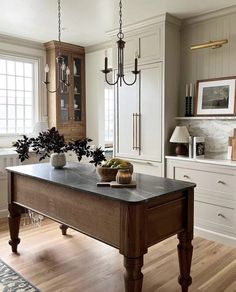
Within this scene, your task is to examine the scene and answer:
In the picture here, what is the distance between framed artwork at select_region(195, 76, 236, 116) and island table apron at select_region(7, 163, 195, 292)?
5.21ft

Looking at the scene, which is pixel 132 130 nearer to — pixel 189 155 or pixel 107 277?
pixel 189 155

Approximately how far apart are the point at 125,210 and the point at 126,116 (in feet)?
8.18

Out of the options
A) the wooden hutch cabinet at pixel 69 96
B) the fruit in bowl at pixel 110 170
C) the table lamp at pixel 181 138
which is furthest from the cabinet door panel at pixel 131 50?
the fruit in bowl at pixel 110 170

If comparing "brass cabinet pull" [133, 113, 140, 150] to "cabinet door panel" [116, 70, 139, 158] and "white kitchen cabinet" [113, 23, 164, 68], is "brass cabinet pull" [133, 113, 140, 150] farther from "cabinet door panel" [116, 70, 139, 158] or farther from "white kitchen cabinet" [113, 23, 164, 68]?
"white kitchen cabinet" [113, 23, 164, 68]

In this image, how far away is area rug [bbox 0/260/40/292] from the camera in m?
2.38

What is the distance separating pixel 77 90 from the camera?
5.39 meters

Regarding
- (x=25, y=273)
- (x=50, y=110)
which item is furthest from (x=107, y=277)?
(x=50, y=110)

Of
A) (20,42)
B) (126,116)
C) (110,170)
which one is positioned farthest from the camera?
(20,42)

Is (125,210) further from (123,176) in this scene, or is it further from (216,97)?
(216,97)

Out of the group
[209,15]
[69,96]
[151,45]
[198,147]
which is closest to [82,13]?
[151,45]

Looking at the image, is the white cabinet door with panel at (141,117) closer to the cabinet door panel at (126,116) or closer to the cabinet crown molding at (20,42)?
the cabinet door panel at (126,116)

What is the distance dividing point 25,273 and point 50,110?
305 cm

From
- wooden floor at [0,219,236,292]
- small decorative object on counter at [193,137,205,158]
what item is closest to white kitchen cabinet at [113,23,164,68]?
small decorative object on counter at [193,137,205,158]

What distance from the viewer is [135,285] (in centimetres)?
186
